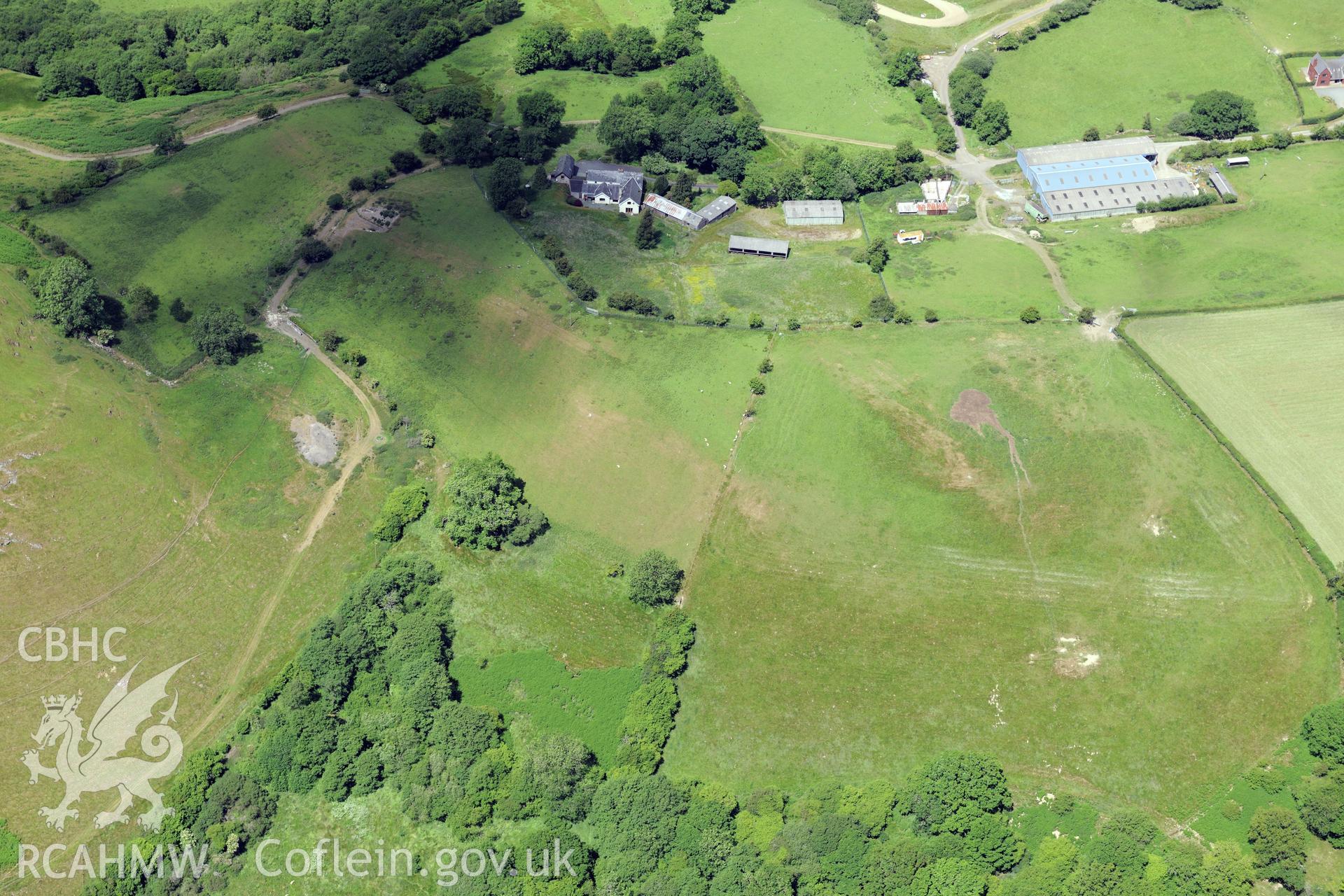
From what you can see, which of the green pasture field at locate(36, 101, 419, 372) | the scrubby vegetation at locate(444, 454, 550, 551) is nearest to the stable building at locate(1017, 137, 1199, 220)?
the scrubby vegetation at locate(444, 454, 550, 551)

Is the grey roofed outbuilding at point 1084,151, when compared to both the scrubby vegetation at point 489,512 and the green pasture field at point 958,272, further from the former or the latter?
the scrubby vegetation at point 489,512

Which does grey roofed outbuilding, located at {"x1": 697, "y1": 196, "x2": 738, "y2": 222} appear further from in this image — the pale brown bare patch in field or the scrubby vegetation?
the scrubby vegetation

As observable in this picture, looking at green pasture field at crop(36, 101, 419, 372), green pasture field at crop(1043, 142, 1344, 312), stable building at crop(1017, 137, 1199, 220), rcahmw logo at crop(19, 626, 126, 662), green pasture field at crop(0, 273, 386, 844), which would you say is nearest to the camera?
green pasture field at crop(0, 273, 386, 844)

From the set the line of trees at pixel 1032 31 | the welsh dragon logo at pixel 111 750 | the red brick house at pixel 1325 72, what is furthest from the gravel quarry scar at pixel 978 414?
the welsh dragon logo at pixel 111 750

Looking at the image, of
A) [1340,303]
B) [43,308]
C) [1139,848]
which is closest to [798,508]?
[1139,848]

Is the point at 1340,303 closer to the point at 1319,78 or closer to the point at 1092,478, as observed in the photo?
the point at 1092,478

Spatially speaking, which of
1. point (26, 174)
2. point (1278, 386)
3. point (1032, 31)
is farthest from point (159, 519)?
point (1032, 31)
